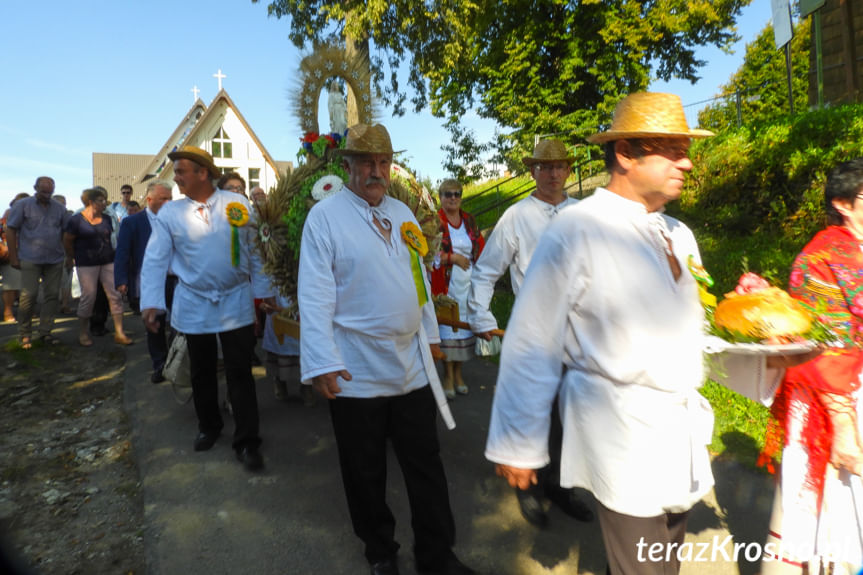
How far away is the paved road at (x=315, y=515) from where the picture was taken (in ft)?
10.2

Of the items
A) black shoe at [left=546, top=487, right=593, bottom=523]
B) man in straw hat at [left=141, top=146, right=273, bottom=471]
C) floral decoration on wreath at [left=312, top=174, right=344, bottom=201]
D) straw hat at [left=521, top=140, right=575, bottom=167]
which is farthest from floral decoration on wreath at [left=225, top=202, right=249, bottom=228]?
black shoe at [left=546, top=487, right=593, bottom=523]

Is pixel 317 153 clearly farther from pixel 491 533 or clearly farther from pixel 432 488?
pixel 491 533

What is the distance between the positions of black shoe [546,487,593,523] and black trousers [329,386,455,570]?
2.90 feet

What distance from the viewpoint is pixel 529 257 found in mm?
3801

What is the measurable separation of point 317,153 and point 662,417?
3261 millimetres

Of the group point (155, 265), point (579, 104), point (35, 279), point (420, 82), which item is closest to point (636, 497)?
point (155, 265)

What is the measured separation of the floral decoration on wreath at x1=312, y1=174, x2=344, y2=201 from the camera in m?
4.03

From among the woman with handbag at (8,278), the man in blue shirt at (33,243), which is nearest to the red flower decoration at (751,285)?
the man in blue shirt at (33,243)

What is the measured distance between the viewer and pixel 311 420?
524 centimetres

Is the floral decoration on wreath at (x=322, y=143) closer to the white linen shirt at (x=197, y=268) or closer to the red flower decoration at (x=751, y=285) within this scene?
the white linen shirt at (x=197, y=268)

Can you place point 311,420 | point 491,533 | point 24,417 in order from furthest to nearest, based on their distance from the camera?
1. point 24,417
2. point 311,420
3. point 491,533

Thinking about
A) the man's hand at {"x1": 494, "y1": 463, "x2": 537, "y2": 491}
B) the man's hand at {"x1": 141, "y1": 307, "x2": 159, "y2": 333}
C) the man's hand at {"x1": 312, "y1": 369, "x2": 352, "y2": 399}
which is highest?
the man's hand at {"x1": 141, "y1": 307, "x2": 159, "y2": 333}

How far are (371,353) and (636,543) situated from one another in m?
1.48

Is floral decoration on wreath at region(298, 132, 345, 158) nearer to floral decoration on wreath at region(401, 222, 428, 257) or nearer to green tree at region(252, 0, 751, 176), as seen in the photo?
floral decoration on wreath at region(401, 222, 428, 257)
